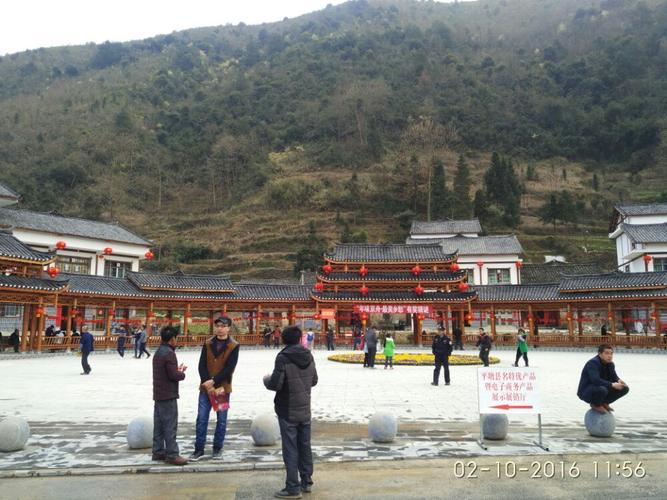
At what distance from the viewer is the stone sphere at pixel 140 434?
7.02 m

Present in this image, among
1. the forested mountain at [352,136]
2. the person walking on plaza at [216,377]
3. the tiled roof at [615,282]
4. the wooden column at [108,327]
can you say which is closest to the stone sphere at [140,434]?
the person walking on plaza at [216,377]

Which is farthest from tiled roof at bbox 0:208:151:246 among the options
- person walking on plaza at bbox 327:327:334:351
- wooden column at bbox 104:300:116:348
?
person walking on plaza at bbox 327:327:334:351

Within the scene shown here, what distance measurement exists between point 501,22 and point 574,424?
6063 inches

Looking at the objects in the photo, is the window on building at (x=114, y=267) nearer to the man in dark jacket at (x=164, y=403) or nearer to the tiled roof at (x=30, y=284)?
the tiled roof at (x=30, y=284)

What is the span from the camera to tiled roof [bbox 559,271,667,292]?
97.5 feet

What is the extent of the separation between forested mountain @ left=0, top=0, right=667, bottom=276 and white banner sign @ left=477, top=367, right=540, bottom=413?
4879 centimetres

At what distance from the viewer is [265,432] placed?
724 centimetres

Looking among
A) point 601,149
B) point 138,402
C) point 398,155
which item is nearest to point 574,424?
point 138,402

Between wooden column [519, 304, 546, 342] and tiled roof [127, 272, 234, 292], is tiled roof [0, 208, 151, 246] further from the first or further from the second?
wooden column [519, 304, 546, 342]

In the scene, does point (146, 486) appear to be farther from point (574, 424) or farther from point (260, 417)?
point (574, 424)

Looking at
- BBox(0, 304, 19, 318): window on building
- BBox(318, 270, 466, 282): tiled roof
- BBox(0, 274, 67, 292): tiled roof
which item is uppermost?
BBox(318, 270, 466, 282): tiled roof

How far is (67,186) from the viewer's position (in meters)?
72.9

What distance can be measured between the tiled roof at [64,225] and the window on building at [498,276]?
113 ft

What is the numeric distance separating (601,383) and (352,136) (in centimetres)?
8248
